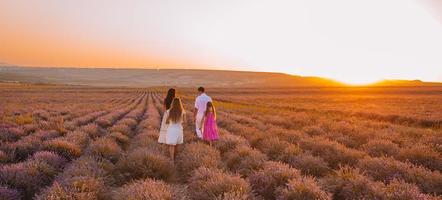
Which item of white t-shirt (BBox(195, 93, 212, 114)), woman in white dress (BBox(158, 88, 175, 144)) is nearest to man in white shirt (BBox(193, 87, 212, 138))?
white t-shirt (BBox(195, 93, 212, 114))

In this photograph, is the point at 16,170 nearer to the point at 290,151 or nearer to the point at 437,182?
the point at 290,151

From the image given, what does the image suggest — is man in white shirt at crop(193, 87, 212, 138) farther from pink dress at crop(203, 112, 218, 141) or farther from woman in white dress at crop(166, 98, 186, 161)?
woman in white dress at crop(166, 98, 186, 161)

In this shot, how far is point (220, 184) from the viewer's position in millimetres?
6055

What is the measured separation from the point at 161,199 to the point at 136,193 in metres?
0.51

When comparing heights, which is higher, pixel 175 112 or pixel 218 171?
pixel 175 112

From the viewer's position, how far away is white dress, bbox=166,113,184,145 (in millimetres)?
10422

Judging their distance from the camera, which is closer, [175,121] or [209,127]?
[175,121]

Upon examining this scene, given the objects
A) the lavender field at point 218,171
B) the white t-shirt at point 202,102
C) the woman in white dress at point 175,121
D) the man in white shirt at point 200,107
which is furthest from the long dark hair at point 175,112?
the white t-shirt at point 202,102

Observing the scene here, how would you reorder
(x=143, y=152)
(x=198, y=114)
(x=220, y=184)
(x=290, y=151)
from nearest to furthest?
(x=220, y=184) < (x=143, y=152) < (x=290, y=151) < (x=198, y=114)

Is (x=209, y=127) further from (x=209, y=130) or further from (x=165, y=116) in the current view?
(x=165, y=116)

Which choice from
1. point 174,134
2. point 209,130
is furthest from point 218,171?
point 209,130

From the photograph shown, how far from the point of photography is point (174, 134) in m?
10.6

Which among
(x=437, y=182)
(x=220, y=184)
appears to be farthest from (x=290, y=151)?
(x=220, y=184)

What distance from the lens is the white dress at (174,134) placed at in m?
10.4
